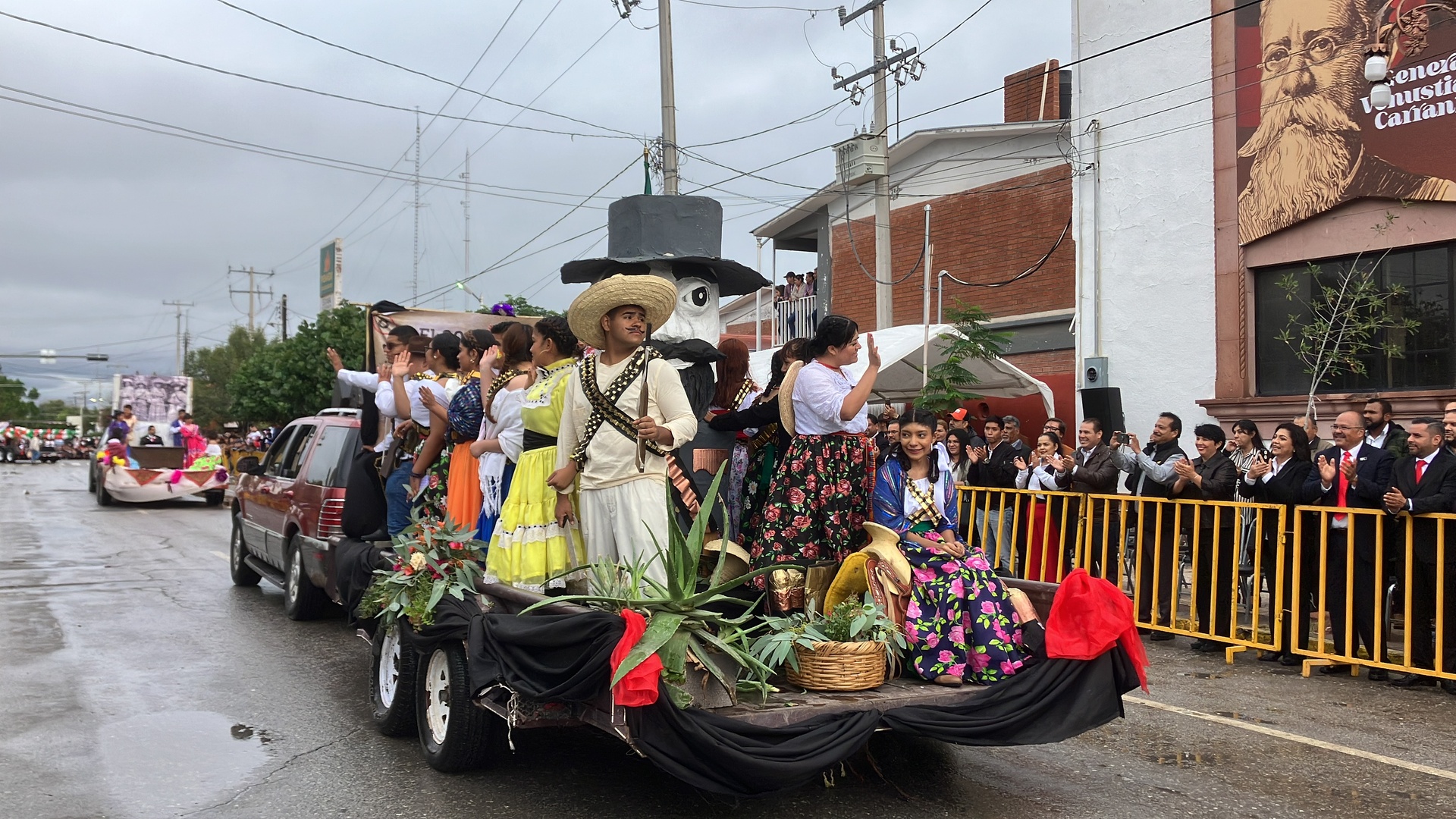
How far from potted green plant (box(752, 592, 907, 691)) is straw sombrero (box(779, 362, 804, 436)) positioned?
52.4 inches

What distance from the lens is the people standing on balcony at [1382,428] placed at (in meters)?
9.09

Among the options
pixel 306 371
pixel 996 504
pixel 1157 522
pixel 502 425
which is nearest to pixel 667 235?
pixel 502 425

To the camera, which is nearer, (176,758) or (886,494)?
(176,758)

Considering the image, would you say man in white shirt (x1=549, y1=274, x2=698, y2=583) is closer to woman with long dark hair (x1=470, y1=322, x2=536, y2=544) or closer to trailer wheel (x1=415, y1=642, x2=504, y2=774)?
trailer wheel (x1=415, y1=642, x2=504, y2=774)

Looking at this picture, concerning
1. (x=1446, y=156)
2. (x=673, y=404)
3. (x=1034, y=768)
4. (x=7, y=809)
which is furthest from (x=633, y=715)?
(x=1446, y=156)

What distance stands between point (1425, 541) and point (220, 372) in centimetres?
7126

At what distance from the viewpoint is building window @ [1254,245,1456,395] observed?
39.1 feet

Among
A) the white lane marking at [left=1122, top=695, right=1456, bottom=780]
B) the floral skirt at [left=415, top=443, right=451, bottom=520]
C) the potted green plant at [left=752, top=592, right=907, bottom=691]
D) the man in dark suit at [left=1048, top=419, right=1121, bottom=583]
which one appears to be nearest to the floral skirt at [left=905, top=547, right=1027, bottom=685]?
the potted green plant at [left=752, top=592, right=907, bottom=691]

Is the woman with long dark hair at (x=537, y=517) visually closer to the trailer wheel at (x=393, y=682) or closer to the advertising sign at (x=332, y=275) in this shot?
the trailer wheel at (x=393, y=682)

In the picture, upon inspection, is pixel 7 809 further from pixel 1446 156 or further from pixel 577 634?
pixel 1446 156

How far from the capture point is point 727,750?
4090 mm

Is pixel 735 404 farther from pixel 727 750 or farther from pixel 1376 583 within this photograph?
pixel 1376 583

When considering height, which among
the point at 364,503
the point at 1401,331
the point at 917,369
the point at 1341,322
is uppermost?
the point at 1341,322

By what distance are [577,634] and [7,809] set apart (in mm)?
2696
